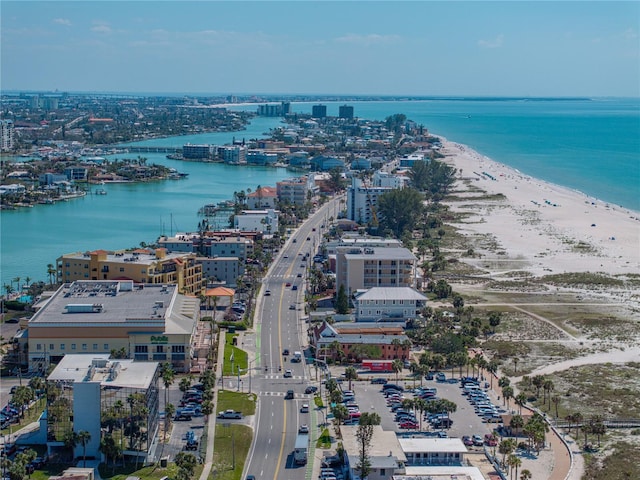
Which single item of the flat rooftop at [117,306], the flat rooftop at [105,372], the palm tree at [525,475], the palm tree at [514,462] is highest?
the flat rooftop at [117,306]

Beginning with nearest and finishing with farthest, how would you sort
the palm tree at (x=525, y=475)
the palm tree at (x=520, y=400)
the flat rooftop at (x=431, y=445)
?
1. the palm tree at (x=525, y=475)
2. the flat rooftop at (x=431, y=445)
3. the palm tree at (x=520, y=400)

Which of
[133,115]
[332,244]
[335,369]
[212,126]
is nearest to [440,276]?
[332,244]

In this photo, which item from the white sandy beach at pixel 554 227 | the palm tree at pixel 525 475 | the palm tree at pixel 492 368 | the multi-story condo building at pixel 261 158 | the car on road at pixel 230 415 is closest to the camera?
the palm tree at pixel 525 475

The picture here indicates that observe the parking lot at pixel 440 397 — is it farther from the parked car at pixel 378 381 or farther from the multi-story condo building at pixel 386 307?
the multi-story condo building at pixel 386 307

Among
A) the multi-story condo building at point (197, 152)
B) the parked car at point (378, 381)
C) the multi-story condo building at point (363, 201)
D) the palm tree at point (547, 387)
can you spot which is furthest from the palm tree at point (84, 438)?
the multi-story condo building at point (197, 152)

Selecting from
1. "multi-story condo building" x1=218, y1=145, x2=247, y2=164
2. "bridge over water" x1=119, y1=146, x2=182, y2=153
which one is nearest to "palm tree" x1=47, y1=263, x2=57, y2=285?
"multi-story condo building" x1=218, y1=145, x2=247, y2=164

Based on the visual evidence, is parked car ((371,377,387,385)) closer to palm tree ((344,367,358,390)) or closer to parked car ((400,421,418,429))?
palm tree ((344,367,358,390))

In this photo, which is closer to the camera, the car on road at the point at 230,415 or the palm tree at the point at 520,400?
the car on road at the point at 230,415

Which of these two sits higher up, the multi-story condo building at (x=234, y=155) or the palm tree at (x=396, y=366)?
the multi-story condo building at (x=234, y=155)
